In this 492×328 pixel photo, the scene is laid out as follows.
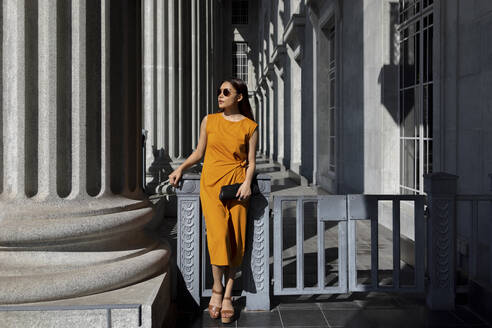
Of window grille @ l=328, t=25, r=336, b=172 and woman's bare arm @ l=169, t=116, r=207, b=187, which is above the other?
window grille @ l=328, t=25, r=336, b=172

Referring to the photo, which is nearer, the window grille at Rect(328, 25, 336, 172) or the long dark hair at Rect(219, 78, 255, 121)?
the long dark hair at Rect(219, 78, 255, 121)

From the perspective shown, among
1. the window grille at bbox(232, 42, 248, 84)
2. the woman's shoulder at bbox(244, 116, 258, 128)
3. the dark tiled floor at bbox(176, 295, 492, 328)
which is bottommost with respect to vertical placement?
the dark tiled floor at bbox(176, 295, 492, 328)

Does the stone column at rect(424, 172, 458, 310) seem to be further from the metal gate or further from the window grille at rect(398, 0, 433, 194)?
the window grille at rect(398, 0, 433, 194)

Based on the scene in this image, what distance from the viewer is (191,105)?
14.1 metres

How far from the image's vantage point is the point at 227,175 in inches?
181

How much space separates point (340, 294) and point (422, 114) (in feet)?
13.0

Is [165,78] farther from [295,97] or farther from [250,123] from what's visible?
[295,97]

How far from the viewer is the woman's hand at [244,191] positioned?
4.53 metres

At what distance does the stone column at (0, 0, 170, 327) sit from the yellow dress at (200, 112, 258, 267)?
0.70m

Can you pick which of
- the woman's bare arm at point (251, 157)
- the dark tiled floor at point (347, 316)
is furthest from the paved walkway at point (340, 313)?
the woman's bare arm at point (251, 157)

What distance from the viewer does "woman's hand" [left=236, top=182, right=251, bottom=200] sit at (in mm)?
4527

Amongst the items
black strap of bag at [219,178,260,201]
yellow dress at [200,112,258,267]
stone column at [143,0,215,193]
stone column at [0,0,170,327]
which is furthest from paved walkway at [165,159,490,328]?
stone column at [143,0,215,193]

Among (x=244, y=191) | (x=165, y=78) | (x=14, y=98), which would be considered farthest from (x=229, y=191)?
(x=165, y=78)

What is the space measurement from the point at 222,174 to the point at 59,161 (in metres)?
1.34
